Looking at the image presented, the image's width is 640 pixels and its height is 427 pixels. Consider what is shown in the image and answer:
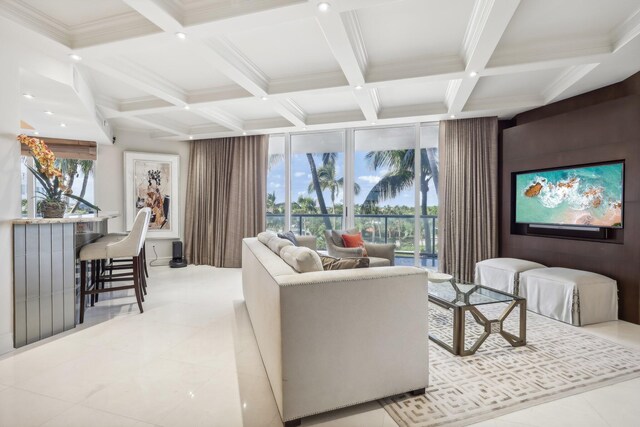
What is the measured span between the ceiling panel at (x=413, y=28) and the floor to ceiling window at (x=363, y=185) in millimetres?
2329

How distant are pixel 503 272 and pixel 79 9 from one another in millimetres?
4790

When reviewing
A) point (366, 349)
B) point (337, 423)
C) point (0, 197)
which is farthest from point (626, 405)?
point (0, 197)

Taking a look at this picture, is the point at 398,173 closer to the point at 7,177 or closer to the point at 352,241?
the point at 352,241

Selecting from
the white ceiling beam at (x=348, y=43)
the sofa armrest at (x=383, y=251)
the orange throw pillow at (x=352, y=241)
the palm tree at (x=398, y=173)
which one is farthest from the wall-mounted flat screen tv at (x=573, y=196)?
the white ceiling beam at (x=348, y=43)

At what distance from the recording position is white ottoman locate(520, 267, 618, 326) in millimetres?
2984

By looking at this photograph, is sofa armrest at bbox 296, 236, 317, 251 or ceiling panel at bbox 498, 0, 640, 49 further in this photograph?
sofa armrest at bbox 296, 236, 317, 251

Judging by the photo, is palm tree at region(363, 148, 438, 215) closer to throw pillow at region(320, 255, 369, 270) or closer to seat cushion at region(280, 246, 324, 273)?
throw pillow at region(320, 255, 369, 270)

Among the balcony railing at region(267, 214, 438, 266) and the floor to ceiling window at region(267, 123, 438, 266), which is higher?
the floor to ceiling window at region(267, 123, 438, 266)

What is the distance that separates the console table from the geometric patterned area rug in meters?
2.79

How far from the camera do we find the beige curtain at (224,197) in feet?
19.0

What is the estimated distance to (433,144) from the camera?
5152mm

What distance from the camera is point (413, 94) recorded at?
4004 millimetres

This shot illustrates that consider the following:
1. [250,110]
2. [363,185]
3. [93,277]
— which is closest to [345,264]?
[93,277]

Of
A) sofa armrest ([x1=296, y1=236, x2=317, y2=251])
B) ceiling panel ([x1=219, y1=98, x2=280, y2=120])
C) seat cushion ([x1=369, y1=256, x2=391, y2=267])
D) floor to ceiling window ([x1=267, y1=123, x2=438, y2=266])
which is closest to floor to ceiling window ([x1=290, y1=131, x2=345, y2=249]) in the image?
floor to ceiling window ([x1=267, y1=123, x2=438, y2=266])
